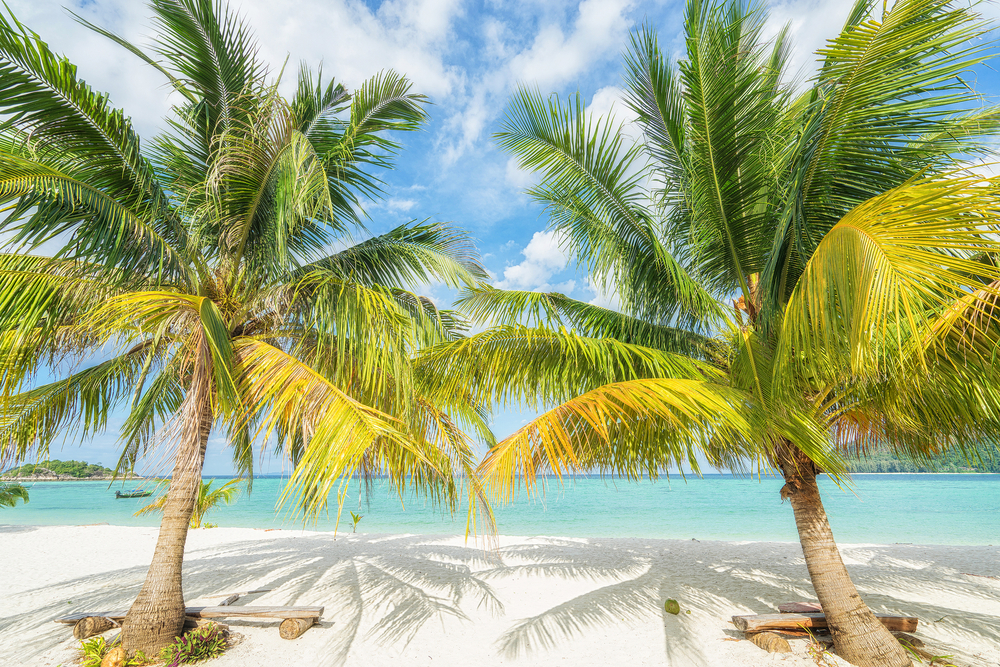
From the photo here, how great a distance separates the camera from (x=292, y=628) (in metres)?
5.00

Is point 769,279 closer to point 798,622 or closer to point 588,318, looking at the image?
point 588,318

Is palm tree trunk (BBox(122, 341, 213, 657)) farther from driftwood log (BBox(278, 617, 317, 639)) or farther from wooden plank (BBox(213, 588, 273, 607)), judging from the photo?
wooden plank (BBox(213, 588, 273, 607))

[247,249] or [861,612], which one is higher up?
[247,249]

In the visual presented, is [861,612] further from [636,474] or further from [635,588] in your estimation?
[635,588]

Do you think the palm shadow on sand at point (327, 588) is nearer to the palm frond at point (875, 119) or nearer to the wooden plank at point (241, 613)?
the wooden plank at point (241, 613)

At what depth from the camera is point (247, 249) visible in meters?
4.91

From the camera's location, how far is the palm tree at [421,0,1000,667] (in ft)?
7.50

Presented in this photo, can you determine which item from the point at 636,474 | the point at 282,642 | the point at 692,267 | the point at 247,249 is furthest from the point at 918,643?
the point at 247,249

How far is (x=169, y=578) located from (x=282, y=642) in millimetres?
1369

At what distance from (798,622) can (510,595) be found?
3657mm

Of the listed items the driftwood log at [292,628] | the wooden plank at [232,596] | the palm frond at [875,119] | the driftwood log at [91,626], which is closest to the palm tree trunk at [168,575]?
the driftwood log at [292,628]

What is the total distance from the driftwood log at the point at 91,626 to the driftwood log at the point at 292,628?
6.20 feet

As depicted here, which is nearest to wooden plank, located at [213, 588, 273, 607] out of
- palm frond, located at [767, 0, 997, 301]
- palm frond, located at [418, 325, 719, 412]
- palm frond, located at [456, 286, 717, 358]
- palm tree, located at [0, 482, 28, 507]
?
palm frond, located at [418, 325, 719, 412]

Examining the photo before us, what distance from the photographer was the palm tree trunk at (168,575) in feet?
14.1
